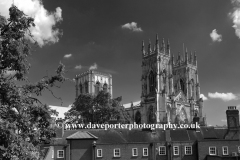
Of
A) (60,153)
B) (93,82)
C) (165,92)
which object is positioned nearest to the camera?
(60,153)

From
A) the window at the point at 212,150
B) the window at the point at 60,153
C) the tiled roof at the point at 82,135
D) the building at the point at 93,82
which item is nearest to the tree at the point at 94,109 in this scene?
the tiled roof at the point at 82,135

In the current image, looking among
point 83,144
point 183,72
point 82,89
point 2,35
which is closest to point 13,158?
point 2,35

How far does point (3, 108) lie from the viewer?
12430mm

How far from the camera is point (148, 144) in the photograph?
42219 millimetres

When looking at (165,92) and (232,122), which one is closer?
(232,122)

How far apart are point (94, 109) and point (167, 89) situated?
39952mm

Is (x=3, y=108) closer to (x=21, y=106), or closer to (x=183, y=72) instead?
(x=21, y=106)

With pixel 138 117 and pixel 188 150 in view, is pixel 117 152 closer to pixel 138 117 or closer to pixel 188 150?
pixel 188 150

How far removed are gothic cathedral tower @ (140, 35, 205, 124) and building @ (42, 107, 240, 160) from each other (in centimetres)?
5101

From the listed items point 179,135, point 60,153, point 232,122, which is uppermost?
point 232,122

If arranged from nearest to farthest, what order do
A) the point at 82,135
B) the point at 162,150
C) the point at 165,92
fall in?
1. the point at 82,135
2. the point at 162,150
3. the point at 165,92

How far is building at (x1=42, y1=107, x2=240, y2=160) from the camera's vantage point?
39469mm

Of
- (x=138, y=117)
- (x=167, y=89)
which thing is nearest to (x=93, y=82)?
(x=138, y=117)

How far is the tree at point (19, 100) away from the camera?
1180 cm
